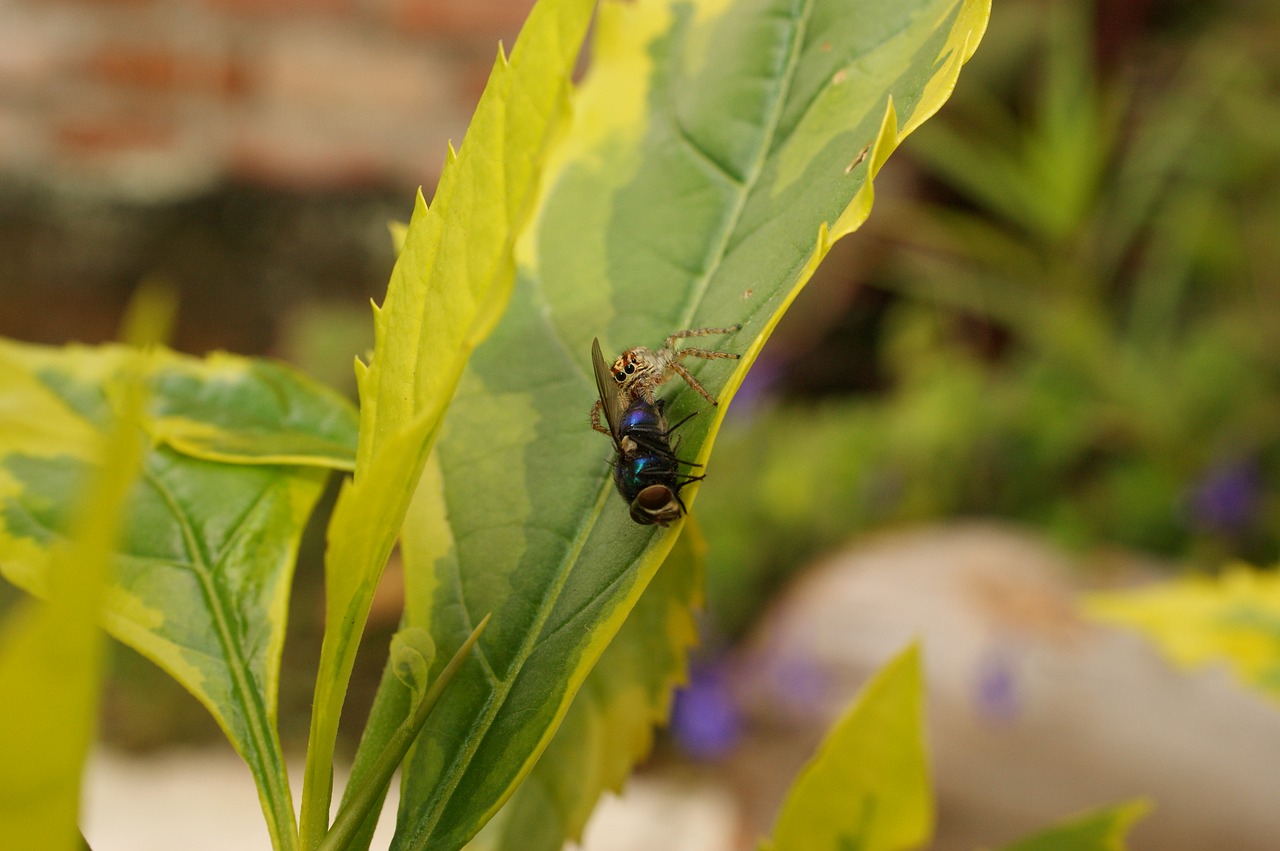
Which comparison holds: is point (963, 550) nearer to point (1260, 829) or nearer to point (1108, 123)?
point (1260, 829)

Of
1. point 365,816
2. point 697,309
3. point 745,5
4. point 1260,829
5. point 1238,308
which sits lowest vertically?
point 365,816

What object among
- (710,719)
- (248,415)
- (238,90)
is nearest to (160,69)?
(238,90)

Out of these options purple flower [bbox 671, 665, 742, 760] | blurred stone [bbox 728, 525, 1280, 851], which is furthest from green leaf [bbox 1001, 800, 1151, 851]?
purple flower [bbox 671, 665, 742, 760]

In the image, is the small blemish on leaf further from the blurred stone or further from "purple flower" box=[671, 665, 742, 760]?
"purple flower" box=[671, 665, 742, 760]

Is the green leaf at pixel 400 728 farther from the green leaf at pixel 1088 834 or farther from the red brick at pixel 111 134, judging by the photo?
the red brick at pixel 111 134

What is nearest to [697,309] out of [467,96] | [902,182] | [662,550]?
[662,550]

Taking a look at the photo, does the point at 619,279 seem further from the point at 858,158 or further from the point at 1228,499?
the point at 1228,499
